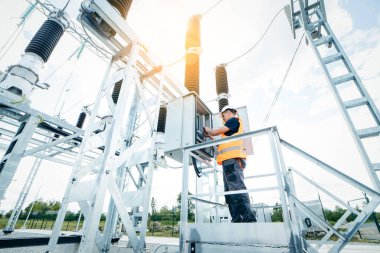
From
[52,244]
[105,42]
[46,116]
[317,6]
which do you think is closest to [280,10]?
[317,6]

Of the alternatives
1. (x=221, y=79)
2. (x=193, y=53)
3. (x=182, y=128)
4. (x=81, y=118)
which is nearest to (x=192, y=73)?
(x=193, y=53)

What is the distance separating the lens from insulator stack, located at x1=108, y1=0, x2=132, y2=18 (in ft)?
13.2

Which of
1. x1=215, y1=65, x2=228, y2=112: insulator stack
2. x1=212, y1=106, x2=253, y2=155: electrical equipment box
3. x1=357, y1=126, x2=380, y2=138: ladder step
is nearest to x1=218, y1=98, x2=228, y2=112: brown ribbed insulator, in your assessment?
x1=215, y1=65, x2=228, y2=112: insulator stack

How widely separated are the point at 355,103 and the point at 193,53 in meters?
5.10

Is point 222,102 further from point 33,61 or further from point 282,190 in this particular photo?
point 33,61

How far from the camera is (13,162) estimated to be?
4.82 metres

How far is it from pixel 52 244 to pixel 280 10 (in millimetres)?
10200

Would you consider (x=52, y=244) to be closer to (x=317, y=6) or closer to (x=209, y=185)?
(x=209, y=185)

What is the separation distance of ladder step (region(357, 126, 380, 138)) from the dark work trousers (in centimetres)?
233

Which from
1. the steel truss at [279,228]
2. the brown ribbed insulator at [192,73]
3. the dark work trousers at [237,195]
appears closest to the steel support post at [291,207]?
the steel truss at [279,228]

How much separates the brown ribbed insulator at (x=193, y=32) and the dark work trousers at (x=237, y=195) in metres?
5.31

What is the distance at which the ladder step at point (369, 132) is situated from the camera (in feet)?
12.0

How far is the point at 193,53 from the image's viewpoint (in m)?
7.20

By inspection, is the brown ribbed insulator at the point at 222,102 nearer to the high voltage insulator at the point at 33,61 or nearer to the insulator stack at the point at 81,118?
the high voltage insulator at the point at 33,61
